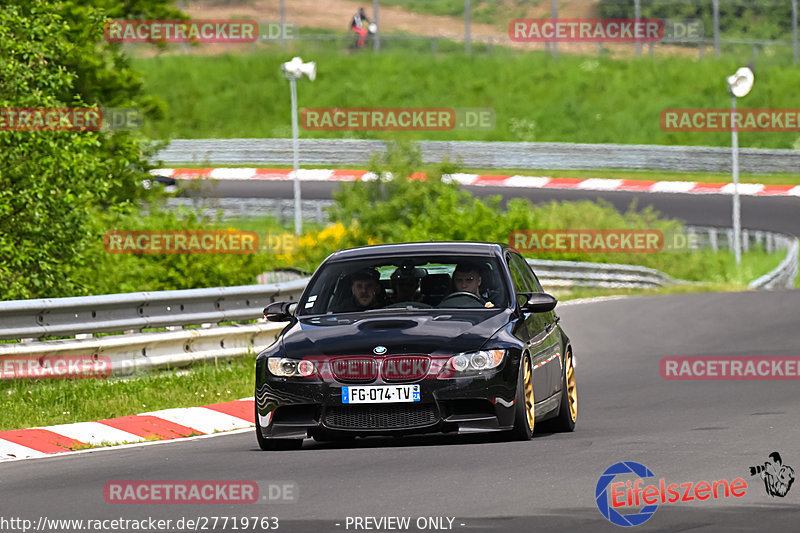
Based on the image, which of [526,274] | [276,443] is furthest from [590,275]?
[276,443]

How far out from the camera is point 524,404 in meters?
10.2

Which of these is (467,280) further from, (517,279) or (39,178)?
(39,178)

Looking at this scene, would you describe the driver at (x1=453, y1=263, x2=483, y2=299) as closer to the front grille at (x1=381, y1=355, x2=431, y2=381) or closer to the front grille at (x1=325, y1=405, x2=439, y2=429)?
the front grille at (x1=381, y1=355, x2=431, y2=381)

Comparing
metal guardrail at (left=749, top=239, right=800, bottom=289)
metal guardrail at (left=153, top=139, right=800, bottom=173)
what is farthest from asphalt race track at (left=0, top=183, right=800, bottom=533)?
metal guardrail at (left=153, top=139, right=800, bottom=173)

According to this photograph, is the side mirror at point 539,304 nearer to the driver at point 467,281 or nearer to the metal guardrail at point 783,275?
the driver at point 467,281

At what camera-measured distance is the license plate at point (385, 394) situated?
9.88 metres

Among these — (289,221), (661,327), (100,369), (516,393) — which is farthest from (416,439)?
(289,221)

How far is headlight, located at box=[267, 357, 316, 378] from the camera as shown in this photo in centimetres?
1008

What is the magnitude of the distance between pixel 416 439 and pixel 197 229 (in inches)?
714

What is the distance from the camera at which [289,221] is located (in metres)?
44.4

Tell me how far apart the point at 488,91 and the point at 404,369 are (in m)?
51.7

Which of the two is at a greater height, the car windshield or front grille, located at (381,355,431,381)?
the car windshield

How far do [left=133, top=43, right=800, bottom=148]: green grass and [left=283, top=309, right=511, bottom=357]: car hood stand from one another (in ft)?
146

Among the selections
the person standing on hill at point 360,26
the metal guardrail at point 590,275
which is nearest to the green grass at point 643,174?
the person standing on hill at point 360,26
